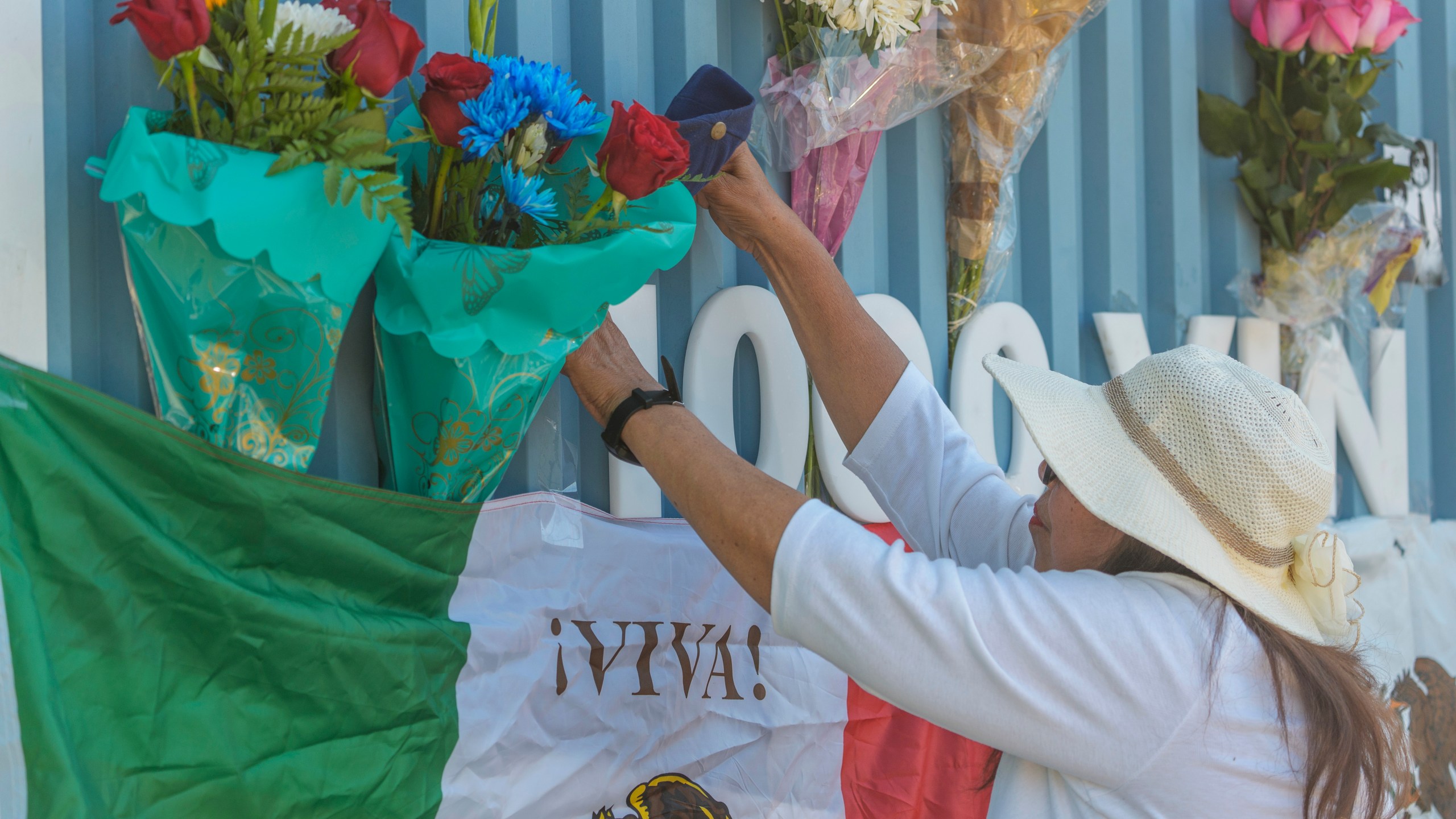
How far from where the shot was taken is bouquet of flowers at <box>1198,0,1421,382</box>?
2.21m

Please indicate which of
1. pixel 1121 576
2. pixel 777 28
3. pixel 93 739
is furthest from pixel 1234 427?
pixel 93 739

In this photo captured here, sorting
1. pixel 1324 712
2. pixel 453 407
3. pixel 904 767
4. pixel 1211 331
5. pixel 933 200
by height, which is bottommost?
pixel 904 767

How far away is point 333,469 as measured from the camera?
4.09 ft

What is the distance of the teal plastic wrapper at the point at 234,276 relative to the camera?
930 mm

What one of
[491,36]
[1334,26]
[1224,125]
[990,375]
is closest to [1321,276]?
[1224,125]

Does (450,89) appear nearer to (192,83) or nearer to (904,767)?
(192,83)

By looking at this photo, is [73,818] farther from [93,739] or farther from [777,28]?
[777,28]

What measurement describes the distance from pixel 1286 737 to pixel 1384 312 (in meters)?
1.93

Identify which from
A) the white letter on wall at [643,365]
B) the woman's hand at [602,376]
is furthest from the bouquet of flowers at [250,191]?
the white letter on wall at [643,365]

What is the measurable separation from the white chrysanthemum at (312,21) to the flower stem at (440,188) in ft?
0.54

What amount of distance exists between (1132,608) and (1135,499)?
105 mm

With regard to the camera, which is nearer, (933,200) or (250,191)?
(250,191)

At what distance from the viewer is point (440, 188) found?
44.7 inches

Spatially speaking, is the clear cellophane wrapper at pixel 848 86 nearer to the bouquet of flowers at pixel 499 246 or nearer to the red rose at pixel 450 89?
the bouquet of flowers at pixel 499 246
